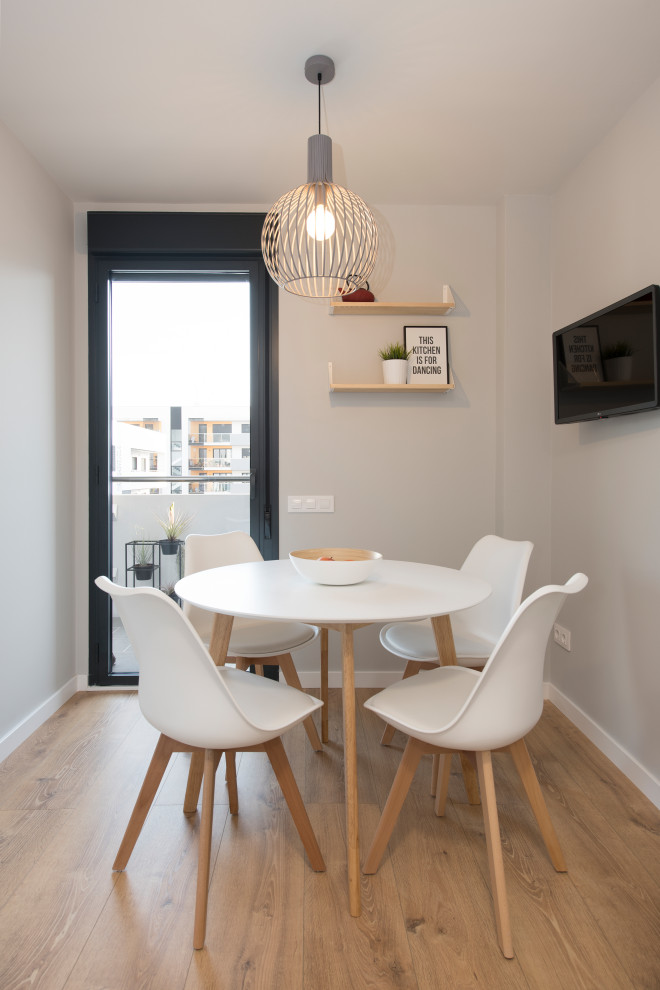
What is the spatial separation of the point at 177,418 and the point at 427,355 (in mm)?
1394

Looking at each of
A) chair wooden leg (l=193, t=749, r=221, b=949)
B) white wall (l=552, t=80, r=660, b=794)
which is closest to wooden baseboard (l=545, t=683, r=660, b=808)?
white wall (l=552, t=80, r=660, b=794)

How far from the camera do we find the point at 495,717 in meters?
1.48

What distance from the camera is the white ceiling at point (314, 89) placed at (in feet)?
6.09

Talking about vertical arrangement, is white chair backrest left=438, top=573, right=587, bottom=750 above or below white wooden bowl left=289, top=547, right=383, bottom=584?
below

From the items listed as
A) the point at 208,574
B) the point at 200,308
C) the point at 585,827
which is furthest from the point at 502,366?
the point at 585,827

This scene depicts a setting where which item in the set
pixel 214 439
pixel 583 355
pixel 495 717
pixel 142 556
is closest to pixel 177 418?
pixel 214 439

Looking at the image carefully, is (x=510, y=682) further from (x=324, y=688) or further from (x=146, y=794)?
(x=324, y=688)

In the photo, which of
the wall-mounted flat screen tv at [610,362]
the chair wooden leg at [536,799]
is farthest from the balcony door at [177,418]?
the chair wooden leg at [536,799]

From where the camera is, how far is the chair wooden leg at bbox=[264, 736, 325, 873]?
1.62 metres

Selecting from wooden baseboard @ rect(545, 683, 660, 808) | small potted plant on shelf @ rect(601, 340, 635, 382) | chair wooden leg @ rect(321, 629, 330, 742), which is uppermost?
small potted plant on shelf @ rect(601, 340, 635, 382)

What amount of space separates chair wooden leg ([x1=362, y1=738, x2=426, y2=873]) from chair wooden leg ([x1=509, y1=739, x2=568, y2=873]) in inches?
10.4

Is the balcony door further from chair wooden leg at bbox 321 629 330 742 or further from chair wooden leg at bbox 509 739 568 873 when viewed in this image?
chair wooden leg at bbox 509 739 568 873

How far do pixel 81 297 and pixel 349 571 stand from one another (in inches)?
89.4

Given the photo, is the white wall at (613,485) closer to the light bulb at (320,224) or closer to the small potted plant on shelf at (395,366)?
the small potted plant on shelf at (395,366)
